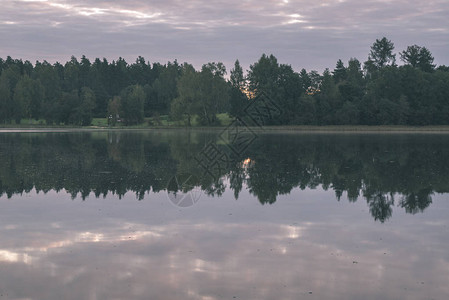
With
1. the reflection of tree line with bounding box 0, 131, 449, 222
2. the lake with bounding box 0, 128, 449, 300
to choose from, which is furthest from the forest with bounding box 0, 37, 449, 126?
the lake with bounding box 0, 128, 449, 300

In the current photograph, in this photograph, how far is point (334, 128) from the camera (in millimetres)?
140875

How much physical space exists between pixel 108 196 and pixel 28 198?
12.5 ft

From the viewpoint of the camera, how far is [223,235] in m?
17.0

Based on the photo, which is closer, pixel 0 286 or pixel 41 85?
pixel 0 286

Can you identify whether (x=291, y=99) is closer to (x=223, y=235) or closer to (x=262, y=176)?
(x=262, y=176)

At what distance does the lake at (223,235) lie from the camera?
12.0 meters

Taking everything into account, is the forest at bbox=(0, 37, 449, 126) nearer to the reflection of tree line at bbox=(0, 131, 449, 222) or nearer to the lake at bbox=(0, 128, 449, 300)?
the reflection of tree line at bbox=(0, 131, 449, 222)

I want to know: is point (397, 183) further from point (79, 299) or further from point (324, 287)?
point (79, 299)

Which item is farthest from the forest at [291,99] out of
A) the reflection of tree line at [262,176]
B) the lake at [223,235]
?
the lake at [223,235]

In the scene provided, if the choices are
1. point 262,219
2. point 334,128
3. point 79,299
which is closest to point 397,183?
point 262,219

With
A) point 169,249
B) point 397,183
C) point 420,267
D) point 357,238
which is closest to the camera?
point 420,267

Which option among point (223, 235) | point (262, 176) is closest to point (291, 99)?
A: point (262, 176)

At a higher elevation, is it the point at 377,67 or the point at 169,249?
the point at 377,67

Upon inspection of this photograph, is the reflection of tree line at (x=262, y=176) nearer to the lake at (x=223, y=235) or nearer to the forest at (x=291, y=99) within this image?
the lake at (x=223, y=235)
